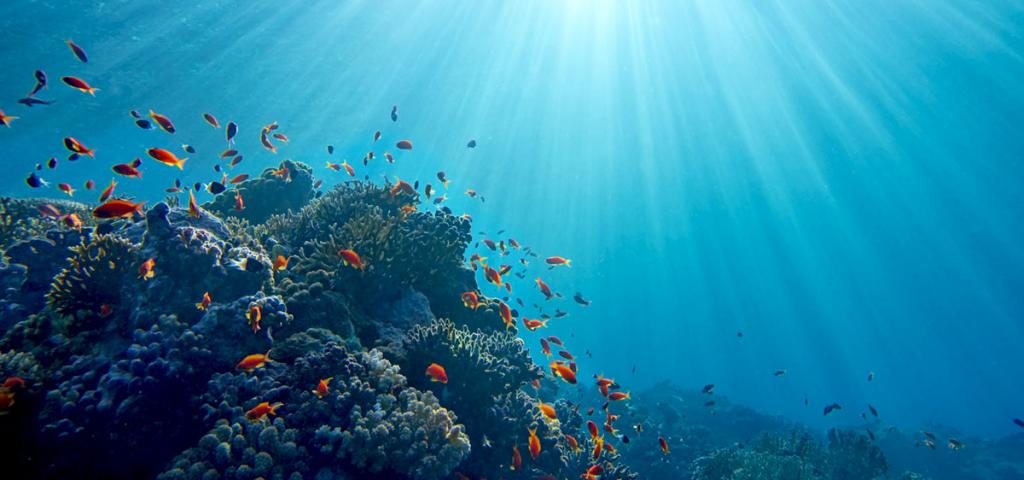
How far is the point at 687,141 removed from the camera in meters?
72.5

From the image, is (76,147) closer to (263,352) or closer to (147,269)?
(147,269)

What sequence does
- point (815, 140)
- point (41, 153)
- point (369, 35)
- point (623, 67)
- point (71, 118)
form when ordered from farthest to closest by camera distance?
point (815, 140)
point (623, 67)
point (41, 153)
point (71, 118)
point (369, 35)

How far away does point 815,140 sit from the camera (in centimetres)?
6900

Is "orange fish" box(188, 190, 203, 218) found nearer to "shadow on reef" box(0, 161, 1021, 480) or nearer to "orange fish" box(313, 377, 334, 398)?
"shadow on reef" box(0, 161, 1021, 480)

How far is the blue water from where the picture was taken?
33.2m

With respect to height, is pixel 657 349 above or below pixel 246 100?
above

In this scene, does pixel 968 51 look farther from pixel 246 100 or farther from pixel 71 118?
pixel 71 118

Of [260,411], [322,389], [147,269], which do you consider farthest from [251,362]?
[147,269]

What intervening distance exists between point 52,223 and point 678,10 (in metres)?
47.6

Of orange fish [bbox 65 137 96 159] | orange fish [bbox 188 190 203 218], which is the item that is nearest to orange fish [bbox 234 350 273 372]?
orange fish [bbox 188 190 203 218]

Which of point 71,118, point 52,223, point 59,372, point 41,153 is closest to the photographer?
point 59,372

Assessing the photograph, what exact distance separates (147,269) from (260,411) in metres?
3.09

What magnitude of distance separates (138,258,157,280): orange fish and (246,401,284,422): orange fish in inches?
113

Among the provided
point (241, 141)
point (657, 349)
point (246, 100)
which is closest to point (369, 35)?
point (246, 100)
